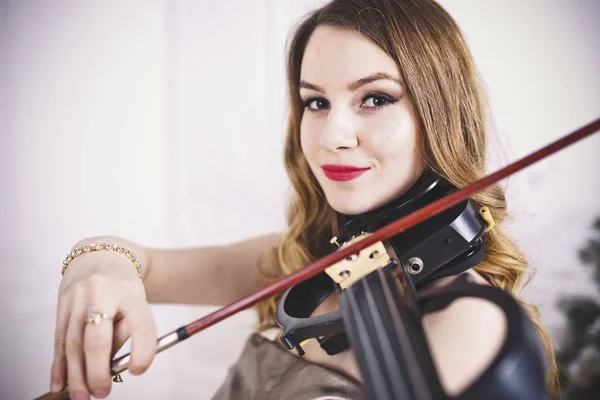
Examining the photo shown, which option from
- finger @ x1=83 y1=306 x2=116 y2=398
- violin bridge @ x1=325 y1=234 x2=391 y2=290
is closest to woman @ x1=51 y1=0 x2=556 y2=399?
finger @ x1=83 y1=306 x2=116 y2=398

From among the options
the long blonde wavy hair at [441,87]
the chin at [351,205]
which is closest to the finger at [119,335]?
the chin at [351,205]

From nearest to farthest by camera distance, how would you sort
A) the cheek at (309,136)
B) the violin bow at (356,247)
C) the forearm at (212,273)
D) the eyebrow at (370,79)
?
the violin bow at (356,247), the eyebrow at (370,79), the cheek at (309,136), the forearm at (212,273)

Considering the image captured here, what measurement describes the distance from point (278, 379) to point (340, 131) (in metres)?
0.45

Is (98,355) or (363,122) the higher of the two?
(363,122)

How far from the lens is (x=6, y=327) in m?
1.19

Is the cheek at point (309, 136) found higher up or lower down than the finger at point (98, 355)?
higher up

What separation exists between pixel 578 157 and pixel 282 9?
0.87 m

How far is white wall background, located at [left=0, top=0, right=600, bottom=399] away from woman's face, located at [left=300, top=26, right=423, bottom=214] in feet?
1.47

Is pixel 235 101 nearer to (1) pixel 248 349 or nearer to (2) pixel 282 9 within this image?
(2) pixel 282 9

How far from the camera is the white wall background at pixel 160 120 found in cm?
116

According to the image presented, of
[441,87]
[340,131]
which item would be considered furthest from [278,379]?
[441,87]

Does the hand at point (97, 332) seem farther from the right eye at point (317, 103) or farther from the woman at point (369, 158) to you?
the right eye at point (317, 103)

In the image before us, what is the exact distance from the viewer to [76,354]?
1.98ft

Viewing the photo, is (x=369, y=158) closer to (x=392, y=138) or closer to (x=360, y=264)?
(x=392, y=138)
